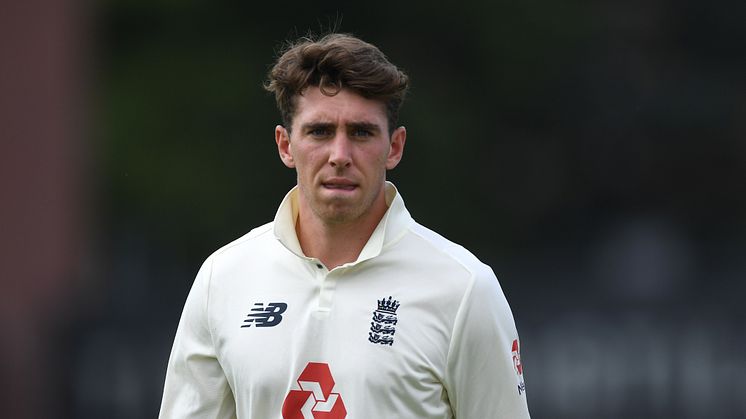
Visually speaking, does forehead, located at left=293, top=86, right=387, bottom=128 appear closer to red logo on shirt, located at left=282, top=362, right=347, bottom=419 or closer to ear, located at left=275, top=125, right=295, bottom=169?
ear, located at left=275, top=125, right=295, bottom=169

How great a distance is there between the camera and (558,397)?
1064 cm

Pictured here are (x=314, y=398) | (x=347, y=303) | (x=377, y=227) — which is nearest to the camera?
(x=314, y=398)

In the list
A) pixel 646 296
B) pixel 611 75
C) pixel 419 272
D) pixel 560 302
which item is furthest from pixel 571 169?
pixel 419 272

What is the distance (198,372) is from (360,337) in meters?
0.52

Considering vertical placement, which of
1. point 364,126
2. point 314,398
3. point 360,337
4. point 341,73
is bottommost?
point 314,398

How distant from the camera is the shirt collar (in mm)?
4449

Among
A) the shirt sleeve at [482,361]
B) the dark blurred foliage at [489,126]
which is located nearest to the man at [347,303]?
the shirt sleeve at [482,361]

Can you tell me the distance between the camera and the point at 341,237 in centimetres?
450

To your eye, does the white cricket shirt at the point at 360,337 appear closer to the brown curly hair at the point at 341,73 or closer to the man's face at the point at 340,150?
the man's face at the point at 340,150

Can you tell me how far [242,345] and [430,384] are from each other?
1.73 ft

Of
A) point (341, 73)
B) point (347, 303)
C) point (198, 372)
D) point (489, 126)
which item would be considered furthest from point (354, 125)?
point (489, 126)

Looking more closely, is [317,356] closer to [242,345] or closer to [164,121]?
[242,345]

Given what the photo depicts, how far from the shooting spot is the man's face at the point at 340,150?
14.2 feet

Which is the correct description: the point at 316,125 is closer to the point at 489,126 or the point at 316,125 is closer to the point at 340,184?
the point at 340,184
